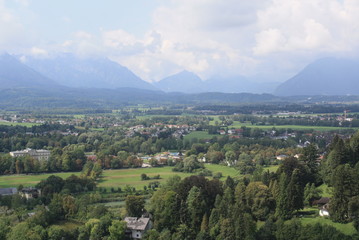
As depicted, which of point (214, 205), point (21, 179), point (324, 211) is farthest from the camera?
point (21, 179)

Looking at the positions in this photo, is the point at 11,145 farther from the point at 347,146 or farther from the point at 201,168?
the point at 347,146

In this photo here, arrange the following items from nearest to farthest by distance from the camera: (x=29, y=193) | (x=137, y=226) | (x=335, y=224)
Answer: (x=335, y=224) → (x=137, y=226) → (x=29, y=193)

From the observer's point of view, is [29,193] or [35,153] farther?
[35,153]

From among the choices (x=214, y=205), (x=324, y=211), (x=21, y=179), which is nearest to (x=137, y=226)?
(x=214, y=205)

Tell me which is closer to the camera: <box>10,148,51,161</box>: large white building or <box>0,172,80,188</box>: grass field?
<box>0,172,80,188</box>: grass field

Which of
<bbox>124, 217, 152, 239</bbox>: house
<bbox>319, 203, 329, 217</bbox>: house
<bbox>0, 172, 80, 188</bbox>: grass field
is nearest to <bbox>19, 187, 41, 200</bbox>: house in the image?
<bbox>0, 172, 80, 188</bbox>: grass field

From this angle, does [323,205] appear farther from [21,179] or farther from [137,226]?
[21,179]

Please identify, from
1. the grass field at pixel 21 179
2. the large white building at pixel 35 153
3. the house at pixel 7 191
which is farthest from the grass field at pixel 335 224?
the large white building at pixel 35 153

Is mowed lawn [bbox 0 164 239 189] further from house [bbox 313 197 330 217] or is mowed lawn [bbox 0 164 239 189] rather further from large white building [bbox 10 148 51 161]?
house [bbox 313 197 330 217]
